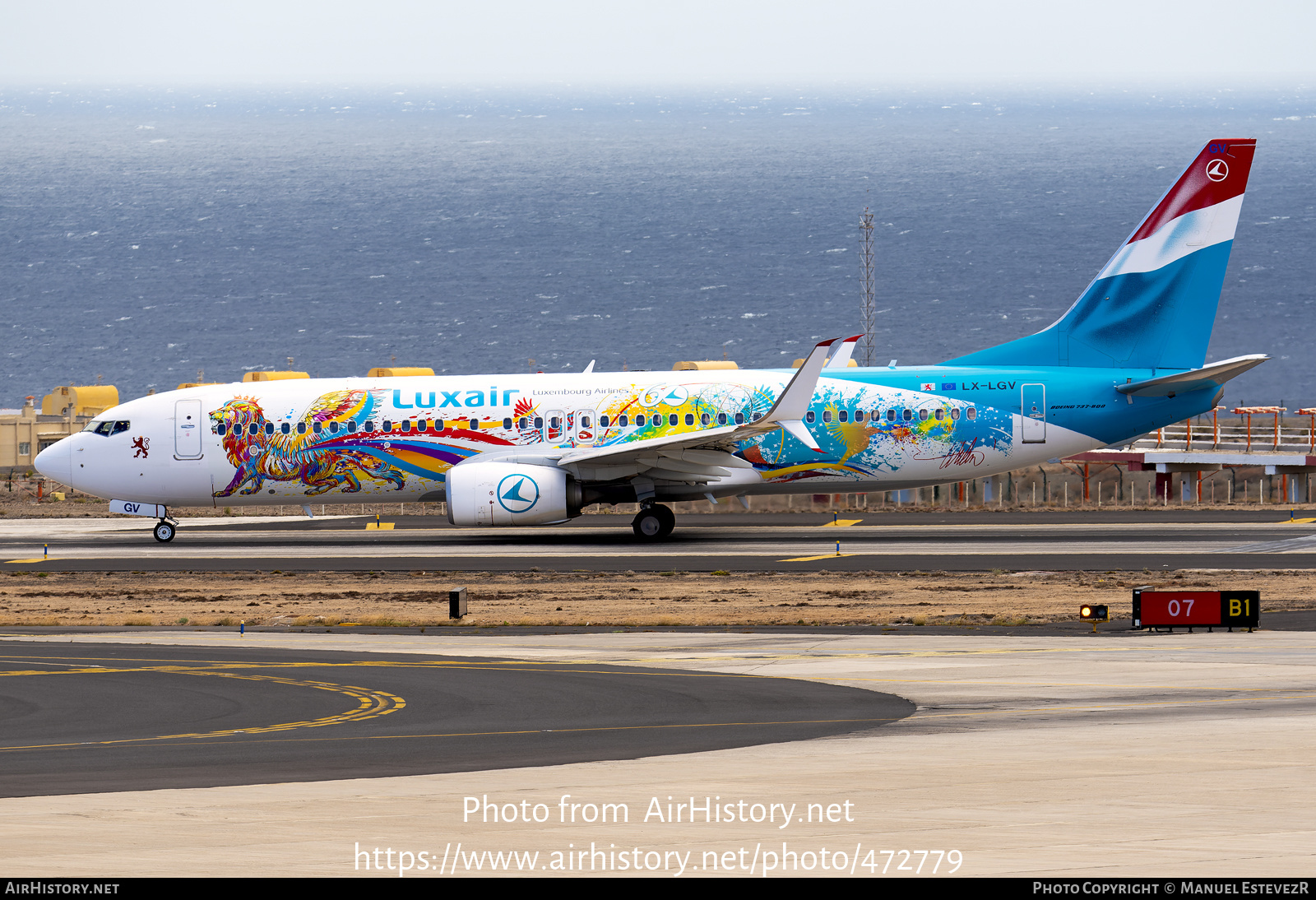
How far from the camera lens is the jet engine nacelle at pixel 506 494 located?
4056 cm

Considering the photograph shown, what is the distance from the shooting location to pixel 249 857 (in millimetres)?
9602

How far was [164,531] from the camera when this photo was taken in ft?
151

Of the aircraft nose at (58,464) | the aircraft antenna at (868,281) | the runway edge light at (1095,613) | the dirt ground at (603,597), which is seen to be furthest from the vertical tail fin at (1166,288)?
the aircraft antenna at (868,281)

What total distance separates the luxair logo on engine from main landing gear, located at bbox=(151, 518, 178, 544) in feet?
36.8

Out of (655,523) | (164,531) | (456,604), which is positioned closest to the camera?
(456,604)

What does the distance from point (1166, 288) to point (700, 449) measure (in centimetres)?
1291

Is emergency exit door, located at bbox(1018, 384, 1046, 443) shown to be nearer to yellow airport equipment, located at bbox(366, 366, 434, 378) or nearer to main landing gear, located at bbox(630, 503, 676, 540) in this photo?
main landing gear, located at bbox(630, 503, 676, 540)

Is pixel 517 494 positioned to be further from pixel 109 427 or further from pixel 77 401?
pixel 77 401

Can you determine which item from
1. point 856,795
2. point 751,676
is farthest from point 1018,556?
point 856,795

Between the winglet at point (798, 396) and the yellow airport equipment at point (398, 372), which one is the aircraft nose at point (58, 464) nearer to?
the winglet at point (798, 396)

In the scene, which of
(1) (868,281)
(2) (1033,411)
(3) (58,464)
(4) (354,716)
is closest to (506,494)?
(3) (58,464)

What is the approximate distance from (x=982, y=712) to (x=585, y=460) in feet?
80.7

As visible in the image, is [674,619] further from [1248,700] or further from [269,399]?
[269,399]

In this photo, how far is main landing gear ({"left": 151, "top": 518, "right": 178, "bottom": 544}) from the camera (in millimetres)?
45697
